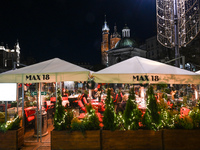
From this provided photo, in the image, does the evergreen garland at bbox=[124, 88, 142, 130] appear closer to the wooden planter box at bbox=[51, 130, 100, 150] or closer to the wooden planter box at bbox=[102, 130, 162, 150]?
the wooden planter box at bbox=[102, 130, 162, 150]

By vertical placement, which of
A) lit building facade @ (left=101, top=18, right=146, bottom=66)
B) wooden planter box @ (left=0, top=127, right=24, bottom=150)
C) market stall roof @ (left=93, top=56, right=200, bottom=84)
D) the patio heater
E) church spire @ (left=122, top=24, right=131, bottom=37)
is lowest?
wooden planter box @ (left=0, top=127, right=24, bottom=150)

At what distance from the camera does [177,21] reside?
9641 mm

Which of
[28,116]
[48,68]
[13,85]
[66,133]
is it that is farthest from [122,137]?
[28,116]

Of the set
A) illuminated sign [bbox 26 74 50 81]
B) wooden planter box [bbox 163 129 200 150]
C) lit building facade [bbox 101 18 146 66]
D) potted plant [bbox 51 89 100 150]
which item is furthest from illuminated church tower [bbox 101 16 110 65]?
wooden planter box [bbox 163 129 200 150]

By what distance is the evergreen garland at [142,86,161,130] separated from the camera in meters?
4.66

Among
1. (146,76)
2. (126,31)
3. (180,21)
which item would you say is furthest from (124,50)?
(146,76)

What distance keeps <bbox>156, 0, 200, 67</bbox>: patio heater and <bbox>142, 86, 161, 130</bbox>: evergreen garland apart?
6064mm

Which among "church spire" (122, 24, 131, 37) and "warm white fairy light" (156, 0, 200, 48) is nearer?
"warm white fairy light" (156, 0, 200, 48)

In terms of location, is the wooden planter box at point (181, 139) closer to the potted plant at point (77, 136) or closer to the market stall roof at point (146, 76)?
the market stall roof at point (146, 76)

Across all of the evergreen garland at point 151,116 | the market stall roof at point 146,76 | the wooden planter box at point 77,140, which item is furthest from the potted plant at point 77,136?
the evergreen garland at point 151,116

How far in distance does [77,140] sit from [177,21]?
366 inches

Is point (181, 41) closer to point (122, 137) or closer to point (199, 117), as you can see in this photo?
point (199, 117)

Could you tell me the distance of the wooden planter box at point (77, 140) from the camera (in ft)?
15.0

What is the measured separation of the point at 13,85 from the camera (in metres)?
5.52
